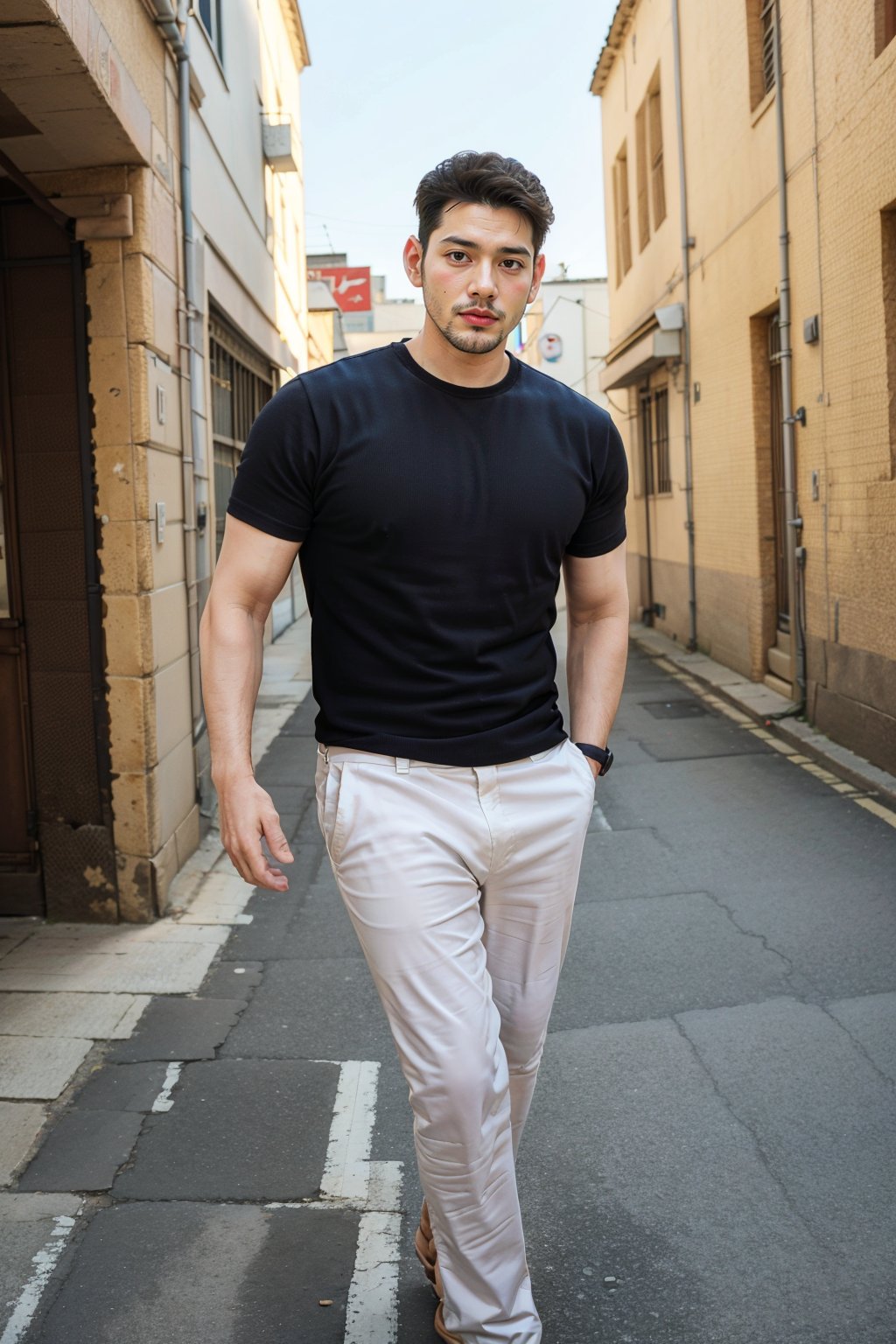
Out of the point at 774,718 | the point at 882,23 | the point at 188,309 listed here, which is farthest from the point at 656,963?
the point at 882,23

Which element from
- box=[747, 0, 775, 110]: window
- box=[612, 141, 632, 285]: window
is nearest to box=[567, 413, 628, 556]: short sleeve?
box=[747, 0, 775, 110]: window

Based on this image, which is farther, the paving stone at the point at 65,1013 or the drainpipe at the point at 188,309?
the drainpipe at the point at 188,309

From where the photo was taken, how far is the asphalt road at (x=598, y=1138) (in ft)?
9.36

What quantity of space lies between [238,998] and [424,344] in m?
3.01

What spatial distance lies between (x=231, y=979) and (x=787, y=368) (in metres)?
7.20

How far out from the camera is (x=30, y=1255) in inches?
122

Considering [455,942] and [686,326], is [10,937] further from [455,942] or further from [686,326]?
[686,326]

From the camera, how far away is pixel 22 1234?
3.20m

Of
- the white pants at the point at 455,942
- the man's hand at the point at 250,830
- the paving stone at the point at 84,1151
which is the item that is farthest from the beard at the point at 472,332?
the paving stone at the point at 84,1151

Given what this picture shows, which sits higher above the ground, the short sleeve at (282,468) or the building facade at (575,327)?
Answer: the building facade at (575,327)

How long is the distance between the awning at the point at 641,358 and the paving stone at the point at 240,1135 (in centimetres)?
1221

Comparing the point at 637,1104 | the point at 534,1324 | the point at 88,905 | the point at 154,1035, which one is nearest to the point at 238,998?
the point at 154,1035

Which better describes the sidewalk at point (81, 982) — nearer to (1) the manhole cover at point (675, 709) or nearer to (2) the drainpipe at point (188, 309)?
(2) the drainpipe at point (188, 309)

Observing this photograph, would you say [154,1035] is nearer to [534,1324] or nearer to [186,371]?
[534,1324]
